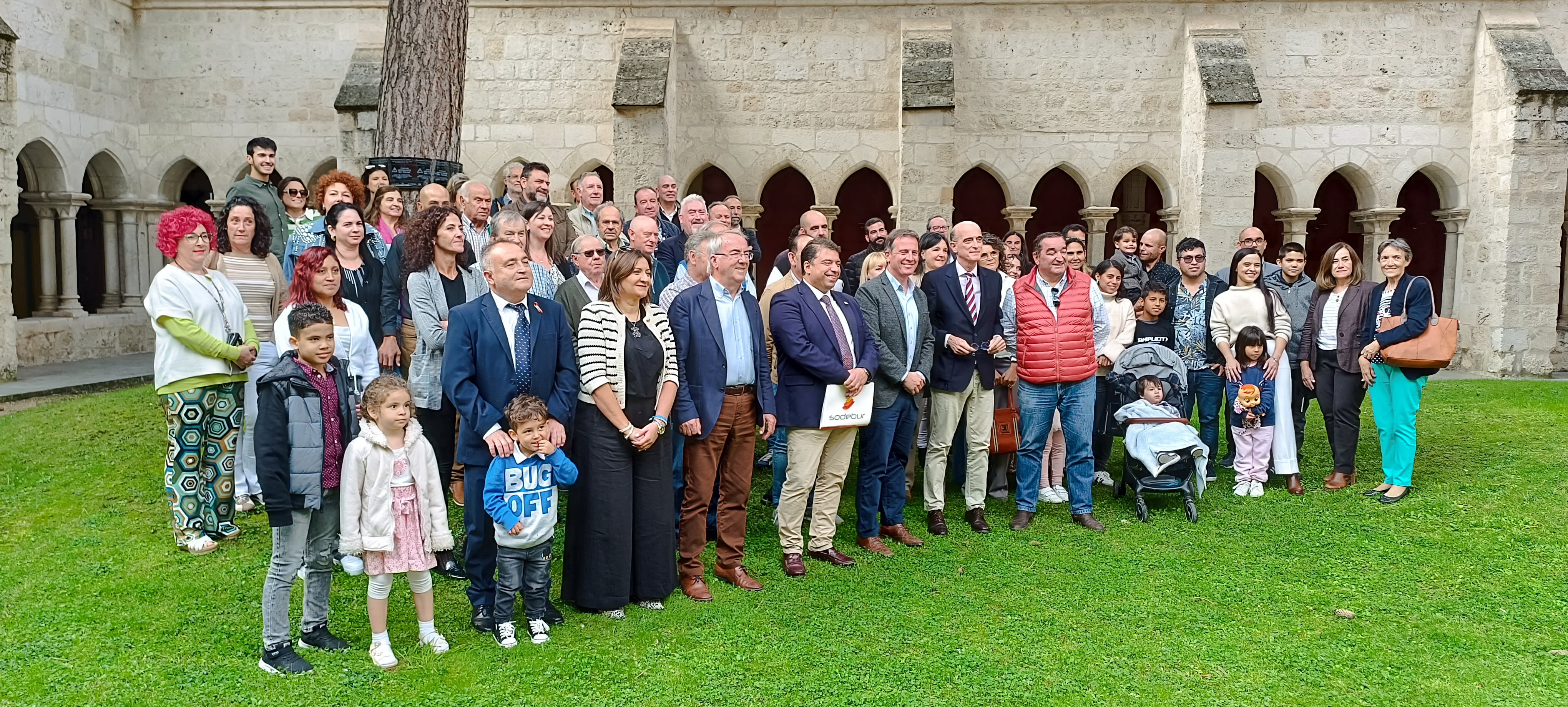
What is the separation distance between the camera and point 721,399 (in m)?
4.89

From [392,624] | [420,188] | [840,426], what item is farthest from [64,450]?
[840,426]

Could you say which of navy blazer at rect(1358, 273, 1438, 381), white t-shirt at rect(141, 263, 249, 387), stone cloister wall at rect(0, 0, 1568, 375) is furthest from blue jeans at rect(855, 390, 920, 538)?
stone cloister wall at rect(0, 0, 1568, 375)

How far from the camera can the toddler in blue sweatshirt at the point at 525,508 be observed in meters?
4.16

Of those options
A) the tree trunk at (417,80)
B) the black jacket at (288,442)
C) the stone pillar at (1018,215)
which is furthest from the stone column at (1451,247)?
the black jacket at (288,442)

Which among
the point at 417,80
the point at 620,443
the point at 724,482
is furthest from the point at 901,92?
the point at 620,443

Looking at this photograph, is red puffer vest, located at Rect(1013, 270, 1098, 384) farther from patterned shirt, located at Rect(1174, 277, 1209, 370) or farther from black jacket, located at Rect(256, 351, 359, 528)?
black jacket, located at Rect(256, 351, 359, 528)

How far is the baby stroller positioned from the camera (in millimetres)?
6457

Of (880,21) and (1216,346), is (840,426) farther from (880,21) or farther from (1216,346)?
(880,21)

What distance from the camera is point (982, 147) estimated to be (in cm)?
1273

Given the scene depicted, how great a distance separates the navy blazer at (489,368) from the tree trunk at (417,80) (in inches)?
153

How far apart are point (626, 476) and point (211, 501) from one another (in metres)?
2.50

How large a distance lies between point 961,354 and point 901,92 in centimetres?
680

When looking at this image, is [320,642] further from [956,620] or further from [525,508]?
[956,620]

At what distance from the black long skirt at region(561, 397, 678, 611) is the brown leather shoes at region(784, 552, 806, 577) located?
2.54ft
